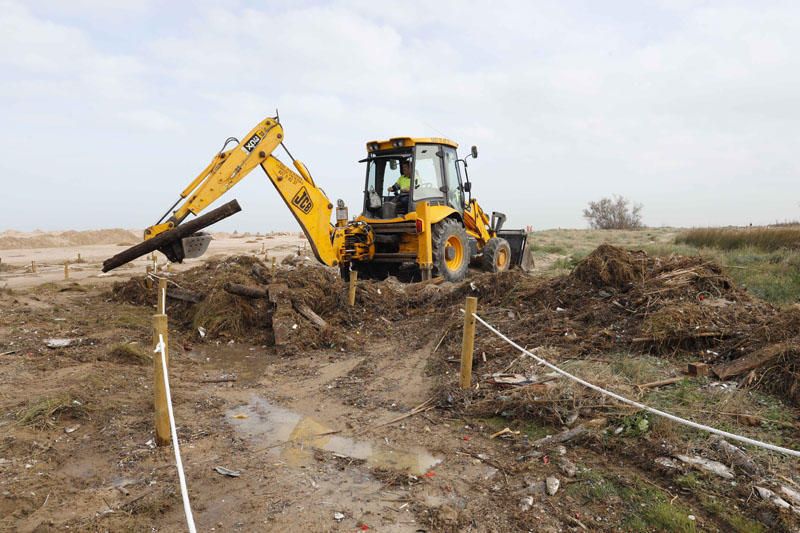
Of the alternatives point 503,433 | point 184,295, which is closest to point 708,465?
point 503,433

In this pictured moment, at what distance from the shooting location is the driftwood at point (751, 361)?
5.19 m

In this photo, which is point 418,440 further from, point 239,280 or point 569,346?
point 239,280

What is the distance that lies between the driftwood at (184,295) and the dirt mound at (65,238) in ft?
79.8

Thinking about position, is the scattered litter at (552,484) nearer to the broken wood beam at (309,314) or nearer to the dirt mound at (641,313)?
the dirt mound at (641,313)

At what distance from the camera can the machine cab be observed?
37.8 feet

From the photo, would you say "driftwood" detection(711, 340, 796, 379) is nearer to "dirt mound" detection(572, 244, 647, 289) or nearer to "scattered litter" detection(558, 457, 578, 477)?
"scattered litter" detection(558, 457, 578, 477)

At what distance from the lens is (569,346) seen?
667 centimetres

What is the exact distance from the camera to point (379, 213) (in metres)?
11.9

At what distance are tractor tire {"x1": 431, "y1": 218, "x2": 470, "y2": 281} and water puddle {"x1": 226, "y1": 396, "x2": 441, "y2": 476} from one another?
597cm

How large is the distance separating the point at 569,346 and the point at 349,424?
2.91 metres

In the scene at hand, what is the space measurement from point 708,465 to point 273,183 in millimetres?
8009

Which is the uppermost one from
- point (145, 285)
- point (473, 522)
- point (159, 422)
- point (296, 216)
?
point (296, 216)

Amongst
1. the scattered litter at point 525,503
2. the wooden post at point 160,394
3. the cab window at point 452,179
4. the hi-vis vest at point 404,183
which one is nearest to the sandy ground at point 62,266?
the hi-vis vest at point 404,183

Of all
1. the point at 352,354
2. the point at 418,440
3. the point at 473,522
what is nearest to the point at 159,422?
the point at 418,440
